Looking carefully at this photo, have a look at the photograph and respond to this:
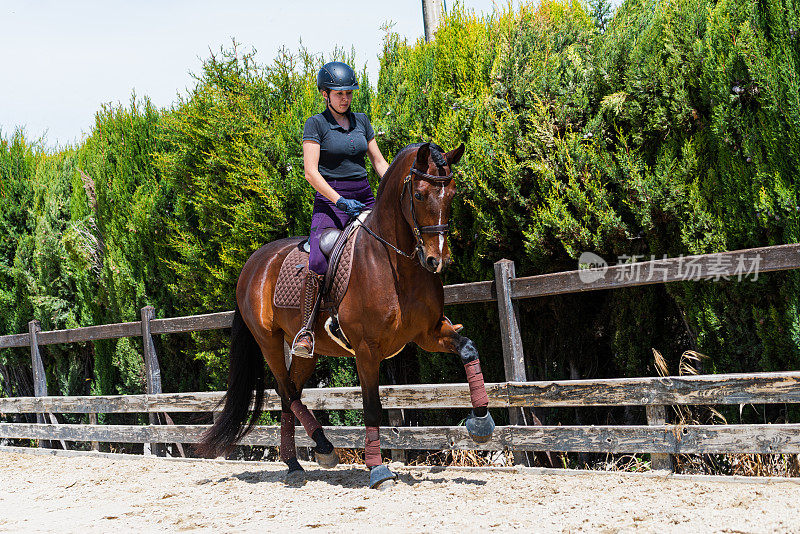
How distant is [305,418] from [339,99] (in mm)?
2553

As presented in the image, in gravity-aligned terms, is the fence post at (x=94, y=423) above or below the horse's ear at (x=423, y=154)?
below

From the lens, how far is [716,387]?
15.4 feet

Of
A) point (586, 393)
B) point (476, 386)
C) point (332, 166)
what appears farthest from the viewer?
point (332, 166)

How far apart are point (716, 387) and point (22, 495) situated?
19.3ft

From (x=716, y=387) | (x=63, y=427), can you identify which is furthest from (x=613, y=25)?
(x=63, y=427)

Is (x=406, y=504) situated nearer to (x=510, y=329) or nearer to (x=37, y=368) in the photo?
(x=510, y=329)

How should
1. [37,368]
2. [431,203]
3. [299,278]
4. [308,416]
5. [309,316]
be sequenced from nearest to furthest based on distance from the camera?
1. [431,203]
2. [309,316]
3. [299,278]
4. [308,416]
5. [37,368]

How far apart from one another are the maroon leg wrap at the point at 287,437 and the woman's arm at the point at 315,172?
2.12 m

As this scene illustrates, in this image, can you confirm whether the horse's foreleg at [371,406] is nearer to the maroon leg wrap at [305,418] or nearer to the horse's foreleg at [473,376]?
the horse's foreleg at [473,376]

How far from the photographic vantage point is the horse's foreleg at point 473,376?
481cm

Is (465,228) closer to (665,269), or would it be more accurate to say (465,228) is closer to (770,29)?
(665,269)

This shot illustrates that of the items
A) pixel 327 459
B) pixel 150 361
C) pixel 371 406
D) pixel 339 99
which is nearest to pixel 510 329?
pixel 371 406

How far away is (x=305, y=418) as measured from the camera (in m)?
5.85

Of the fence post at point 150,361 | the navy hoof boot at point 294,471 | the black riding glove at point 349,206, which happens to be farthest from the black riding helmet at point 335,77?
the fence post at point 150,361
